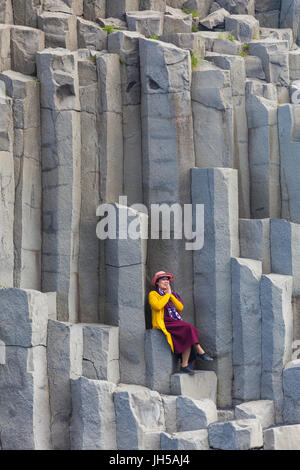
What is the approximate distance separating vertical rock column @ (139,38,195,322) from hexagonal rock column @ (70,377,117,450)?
2.46m

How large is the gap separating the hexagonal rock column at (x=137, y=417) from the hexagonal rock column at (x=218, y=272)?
160 centimetres

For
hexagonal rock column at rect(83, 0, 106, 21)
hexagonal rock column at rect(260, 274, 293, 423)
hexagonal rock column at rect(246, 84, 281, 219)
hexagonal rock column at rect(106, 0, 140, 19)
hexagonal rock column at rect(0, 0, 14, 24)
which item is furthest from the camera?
hexagonal rock column at rect(106, 0, 140, 19)

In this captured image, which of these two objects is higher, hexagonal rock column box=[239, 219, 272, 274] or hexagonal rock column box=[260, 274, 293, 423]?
hexagonal rock column box=[239, 219, 272, 274]

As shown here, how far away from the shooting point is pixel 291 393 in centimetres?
1591

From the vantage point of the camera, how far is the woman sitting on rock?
15797mm

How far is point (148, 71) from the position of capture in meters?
16.8

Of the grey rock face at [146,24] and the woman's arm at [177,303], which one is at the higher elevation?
the grey rock face at [146,24]

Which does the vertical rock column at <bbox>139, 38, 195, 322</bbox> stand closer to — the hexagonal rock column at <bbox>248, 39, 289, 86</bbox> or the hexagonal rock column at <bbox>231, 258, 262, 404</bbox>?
the hexagonal rock column at <bbox>231, 258, 262, 404</bbox>

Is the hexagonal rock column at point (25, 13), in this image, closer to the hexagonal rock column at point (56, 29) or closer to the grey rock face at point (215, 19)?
the hexagonal rock column at point (56, 29)

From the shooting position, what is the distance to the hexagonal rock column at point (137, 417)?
14898 millimetres


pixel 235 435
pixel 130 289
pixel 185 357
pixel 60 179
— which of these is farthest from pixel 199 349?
pixel 60 179

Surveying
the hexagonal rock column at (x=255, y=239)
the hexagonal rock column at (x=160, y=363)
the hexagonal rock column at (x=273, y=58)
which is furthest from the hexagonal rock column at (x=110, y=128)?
the hexagonal rock column at (x=273, y=58)

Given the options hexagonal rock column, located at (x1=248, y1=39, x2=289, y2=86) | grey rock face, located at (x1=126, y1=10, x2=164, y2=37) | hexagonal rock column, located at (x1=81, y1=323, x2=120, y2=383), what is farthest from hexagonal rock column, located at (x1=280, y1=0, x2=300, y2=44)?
hexagonal rock column, located at (x1=81, y1=323, x2=120, y2=383)

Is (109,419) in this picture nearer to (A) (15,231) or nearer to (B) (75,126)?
(A) (15,231)
